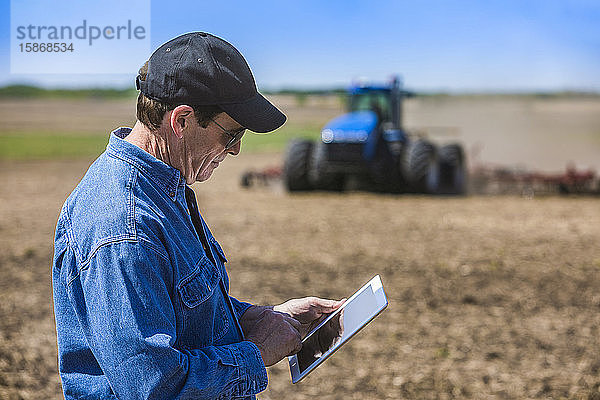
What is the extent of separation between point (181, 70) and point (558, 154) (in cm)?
2784

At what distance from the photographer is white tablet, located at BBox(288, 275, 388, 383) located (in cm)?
191

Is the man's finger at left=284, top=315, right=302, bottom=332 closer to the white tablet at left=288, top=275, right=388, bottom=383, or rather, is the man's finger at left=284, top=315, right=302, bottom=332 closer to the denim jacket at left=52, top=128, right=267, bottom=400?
the white tablet at left=288, top=275, right=388, bottom=383

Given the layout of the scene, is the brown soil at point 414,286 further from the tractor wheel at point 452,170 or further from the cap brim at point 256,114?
the cap brim at point 256,114

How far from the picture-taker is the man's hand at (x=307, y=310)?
2.15m

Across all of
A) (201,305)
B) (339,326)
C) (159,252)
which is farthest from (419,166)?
(159,252)

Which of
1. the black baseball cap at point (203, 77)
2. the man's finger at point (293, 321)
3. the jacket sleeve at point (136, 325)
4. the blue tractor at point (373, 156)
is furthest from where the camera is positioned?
the blue tractor at point (373, 156)

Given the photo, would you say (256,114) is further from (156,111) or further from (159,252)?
(159,252)

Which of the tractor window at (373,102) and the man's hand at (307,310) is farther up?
the tractor window at (373,102)

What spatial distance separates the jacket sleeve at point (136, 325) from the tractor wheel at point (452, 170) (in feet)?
41.7

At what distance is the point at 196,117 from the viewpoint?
1649 mm

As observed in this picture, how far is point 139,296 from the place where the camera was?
1485mm

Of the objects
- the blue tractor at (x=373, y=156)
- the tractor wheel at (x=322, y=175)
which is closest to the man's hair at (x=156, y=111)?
the blue tractor at (x=373, y=156)

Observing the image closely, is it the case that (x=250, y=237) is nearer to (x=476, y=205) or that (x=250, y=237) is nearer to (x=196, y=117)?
(x=476, y=205)

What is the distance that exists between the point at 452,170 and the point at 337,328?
12.3m
